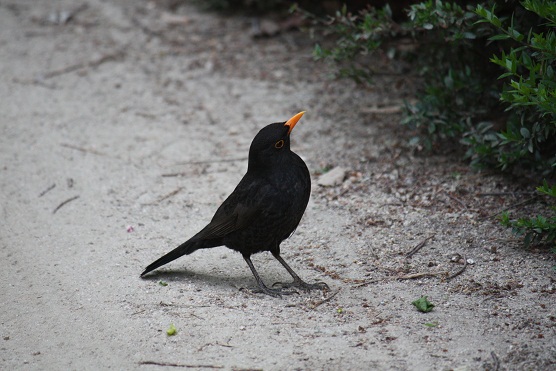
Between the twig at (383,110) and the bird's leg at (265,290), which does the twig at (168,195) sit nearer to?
the bird's leg at (265,290)

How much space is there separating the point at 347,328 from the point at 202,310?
0.97 metres

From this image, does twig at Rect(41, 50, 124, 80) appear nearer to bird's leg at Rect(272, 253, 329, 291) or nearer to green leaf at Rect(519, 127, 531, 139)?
bird's leg at Rect(272, 253, 329, 291)

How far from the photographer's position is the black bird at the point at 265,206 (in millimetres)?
4781

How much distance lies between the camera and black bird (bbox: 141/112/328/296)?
15.7 feet

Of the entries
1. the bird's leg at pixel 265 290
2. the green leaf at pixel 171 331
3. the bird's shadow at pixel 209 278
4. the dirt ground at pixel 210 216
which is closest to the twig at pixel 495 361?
the dirt ground at pixel 210 216

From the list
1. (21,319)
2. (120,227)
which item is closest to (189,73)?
(120,227)

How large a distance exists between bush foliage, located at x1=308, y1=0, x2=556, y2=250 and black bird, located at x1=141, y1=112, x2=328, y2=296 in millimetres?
1457

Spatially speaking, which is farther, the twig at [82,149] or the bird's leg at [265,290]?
the twig at [82,149]

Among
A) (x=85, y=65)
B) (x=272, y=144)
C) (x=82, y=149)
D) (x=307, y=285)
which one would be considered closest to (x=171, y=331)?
(x=307, y=285)

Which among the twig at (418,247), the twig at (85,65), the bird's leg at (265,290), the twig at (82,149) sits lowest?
the bird's leg at (265,290)

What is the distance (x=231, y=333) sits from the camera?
4.29 metres

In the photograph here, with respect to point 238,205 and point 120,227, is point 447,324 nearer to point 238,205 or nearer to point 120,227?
point 238,205

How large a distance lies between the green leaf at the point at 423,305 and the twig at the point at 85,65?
5.82 metres

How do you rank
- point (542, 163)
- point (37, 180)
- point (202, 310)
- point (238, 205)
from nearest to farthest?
1. point (202, 310)
2. point (238, 205)
3. point (542, 163)
4. point (37, 180)
